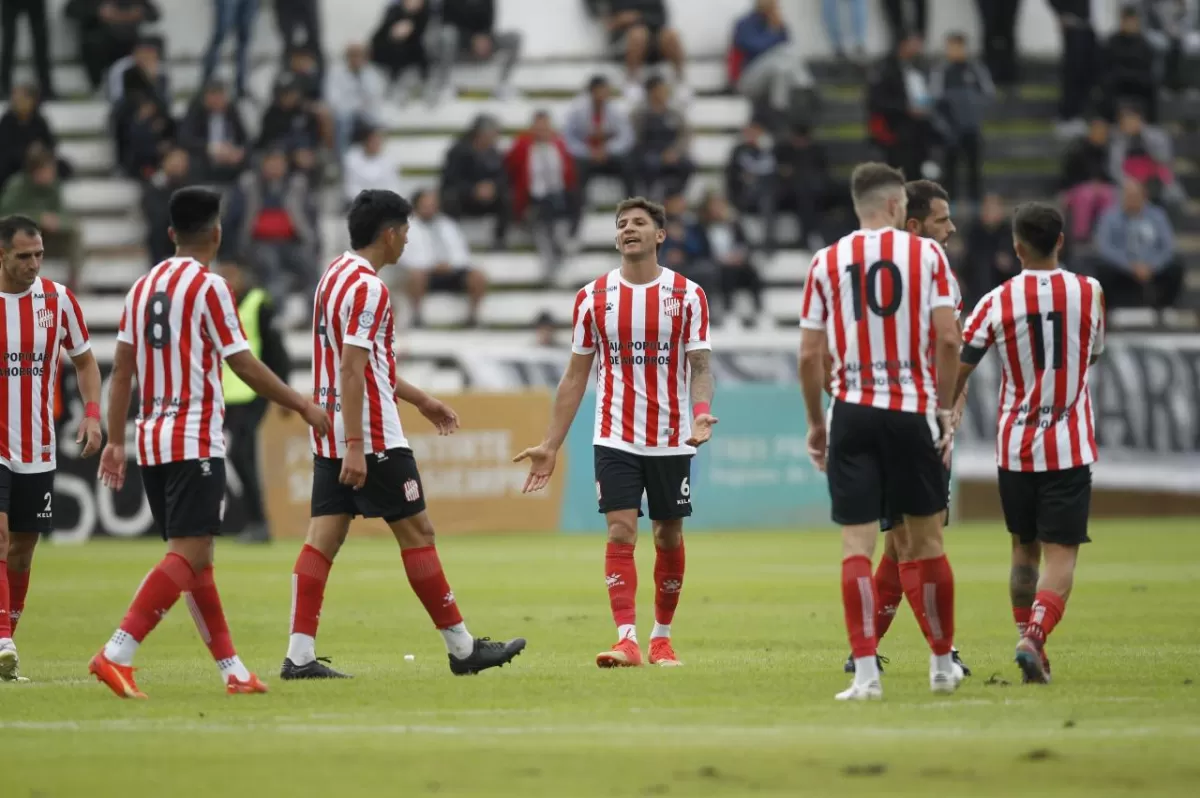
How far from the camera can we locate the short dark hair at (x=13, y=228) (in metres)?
9.77

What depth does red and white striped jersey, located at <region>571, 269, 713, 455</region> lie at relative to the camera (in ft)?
33.4

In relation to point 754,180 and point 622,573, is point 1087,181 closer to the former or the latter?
point 754,180

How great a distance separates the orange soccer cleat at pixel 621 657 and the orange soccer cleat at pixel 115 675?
229 cm

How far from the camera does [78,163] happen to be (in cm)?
2770

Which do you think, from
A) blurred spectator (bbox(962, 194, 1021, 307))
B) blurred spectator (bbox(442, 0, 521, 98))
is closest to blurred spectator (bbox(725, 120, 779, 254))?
blurred spectator (bbox(962, 194, 1021, 307))

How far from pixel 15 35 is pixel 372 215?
20.0m

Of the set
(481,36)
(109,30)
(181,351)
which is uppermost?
(109,30)

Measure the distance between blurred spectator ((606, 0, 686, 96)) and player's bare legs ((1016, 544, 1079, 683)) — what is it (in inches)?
760

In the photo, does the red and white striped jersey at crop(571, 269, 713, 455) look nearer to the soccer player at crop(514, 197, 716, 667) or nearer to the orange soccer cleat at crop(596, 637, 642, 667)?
the soccer player at crop(514, 197, 716, 667)

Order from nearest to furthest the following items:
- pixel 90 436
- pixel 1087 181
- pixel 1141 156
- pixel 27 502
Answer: pixel 90 436 → pixel 27 502 → pixel 1087 181 → pixel 1141 156

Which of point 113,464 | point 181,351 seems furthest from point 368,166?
point 181,351

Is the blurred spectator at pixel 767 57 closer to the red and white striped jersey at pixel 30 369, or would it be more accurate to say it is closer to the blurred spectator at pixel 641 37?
the blurred spectator at pixel 641 37

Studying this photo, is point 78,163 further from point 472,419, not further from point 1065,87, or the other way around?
point 1065,87

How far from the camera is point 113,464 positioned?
349 inches
